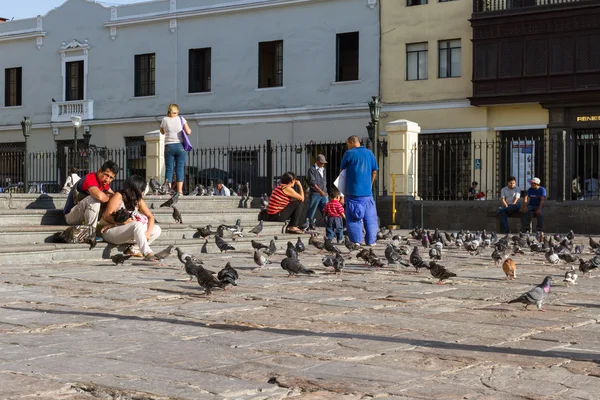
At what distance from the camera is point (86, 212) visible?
12.8m

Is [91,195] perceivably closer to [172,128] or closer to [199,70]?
[172,128]

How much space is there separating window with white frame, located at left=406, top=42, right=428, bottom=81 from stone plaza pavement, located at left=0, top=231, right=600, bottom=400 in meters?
21.2

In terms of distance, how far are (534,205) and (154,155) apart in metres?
10.4

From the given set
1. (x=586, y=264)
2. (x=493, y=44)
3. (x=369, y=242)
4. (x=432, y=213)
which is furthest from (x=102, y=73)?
(x=586, y=264)

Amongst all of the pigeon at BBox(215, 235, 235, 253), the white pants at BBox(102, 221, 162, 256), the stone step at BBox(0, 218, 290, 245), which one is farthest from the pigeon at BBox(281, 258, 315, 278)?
the stone step at BBox(0, 218, 290, 245)

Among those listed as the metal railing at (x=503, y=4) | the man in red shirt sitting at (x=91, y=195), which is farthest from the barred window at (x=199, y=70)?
the man in red shirt sitting at (x=91, y=195)

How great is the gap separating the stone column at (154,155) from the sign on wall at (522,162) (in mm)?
9695

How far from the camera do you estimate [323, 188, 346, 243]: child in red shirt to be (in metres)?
16.7

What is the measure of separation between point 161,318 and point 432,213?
17.6 m

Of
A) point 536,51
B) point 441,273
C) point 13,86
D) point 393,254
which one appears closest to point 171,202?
point 393,254

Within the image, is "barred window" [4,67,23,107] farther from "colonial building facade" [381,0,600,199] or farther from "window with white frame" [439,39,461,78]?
"window with white frame" [439,39,461,78]

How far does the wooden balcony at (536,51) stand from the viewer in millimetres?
28016

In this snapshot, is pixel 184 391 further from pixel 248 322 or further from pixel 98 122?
pixel 98 122

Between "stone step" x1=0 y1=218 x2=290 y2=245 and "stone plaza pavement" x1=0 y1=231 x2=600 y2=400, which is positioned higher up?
"stone step" x1=0 y1=218 x2=290 y2=245
